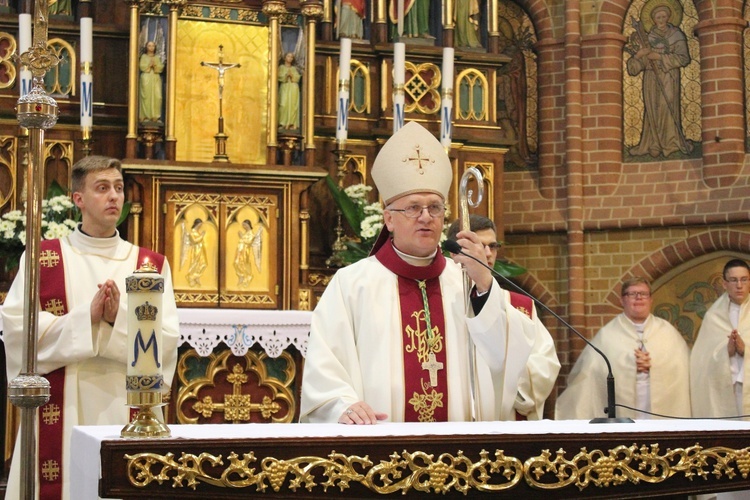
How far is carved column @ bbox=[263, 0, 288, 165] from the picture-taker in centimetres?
855

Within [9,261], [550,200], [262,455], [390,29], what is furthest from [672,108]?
[262,455]

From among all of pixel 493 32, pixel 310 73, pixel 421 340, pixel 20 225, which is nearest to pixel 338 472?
pixel 421 340

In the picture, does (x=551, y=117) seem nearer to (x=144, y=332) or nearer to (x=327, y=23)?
(x=327, y=23)

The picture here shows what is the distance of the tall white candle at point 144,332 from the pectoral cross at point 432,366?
1.33 metres

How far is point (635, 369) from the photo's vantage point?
8.38 m

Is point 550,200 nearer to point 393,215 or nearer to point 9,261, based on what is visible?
point 9,261

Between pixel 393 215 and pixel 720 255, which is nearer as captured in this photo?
pixel 393 215

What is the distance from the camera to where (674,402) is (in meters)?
8.34

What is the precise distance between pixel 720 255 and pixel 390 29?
359cm

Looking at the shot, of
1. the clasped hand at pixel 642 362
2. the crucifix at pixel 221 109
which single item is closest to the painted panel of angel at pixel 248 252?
the crucifix at pixel 221 109

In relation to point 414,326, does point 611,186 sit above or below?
above

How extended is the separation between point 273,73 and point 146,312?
5470 mm

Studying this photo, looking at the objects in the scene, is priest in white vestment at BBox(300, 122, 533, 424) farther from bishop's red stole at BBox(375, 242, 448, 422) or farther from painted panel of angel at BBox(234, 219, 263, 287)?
painted panel of angel at BBox(234, 219, 263, 287)

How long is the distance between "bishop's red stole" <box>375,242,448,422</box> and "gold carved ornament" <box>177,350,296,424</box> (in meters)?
3.07
